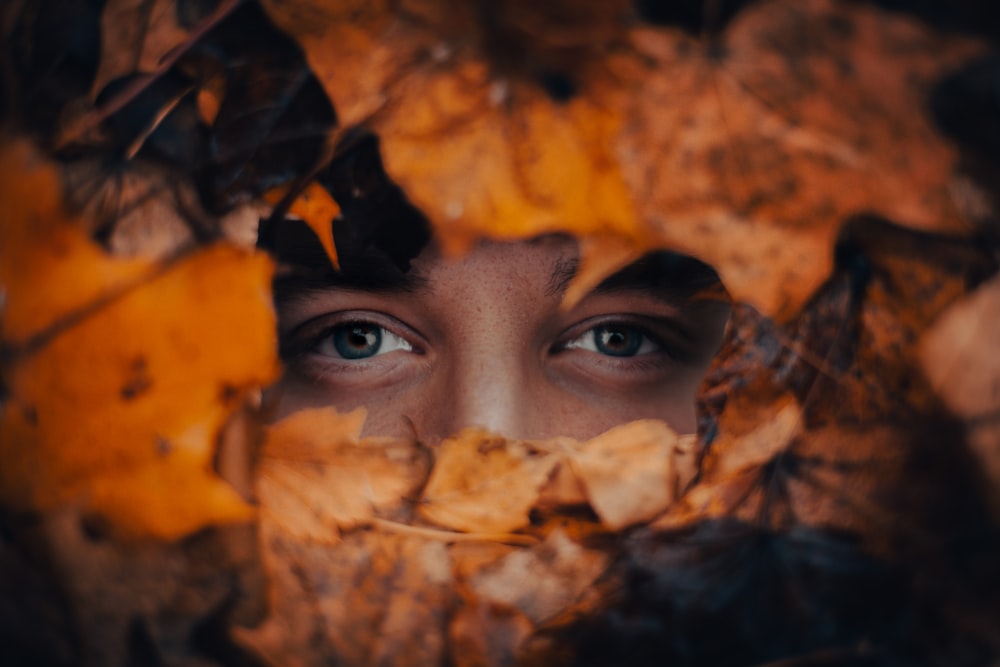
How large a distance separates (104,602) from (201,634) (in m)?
0.05

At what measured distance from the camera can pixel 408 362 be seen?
40 cm

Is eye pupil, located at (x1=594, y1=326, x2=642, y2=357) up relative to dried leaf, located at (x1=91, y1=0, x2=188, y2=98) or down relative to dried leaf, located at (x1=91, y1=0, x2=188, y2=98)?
down

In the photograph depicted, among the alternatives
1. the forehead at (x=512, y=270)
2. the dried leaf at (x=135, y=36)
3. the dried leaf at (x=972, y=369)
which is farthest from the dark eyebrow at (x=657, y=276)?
the dried leaf at (x=135, y=36)

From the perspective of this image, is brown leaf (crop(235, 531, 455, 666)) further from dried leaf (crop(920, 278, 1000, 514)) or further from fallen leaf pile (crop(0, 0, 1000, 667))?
dried leaf (crop(920, 278, 1000, 514))

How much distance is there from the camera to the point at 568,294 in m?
0.35

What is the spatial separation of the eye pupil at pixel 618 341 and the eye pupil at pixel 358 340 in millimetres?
149

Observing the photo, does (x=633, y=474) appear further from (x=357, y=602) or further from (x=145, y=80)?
(x=145, y=80)

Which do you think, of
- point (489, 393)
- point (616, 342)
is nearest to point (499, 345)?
point (489, 393)

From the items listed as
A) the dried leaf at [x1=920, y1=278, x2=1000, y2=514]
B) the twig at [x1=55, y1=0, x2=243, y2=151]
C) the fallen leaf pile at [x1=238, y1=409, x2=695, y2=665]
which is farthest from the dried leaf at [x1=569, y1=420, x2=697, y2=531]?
the twig at [x1=55, y1=0, x2=243, y2=151]

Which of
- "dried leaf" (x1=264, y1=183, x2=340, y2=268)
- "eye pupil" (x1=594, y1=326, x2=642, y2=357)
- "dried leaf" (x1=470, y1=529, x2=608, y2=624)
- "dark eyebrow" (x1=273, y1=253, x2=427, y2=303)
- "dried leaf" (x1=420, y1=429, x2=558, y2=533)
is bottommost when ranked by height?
"dried leaf" (x1=470, y1=529, x2=608, y2=624)

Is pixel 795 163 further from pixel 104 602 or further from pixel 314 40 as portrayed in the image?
pixel 104 602

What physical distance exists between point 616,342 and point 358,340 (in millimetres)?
175

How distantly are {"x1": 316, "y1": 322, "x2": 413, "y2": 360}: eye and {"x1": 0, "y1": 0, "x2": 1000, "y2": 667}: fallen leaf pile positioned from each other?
10 cm

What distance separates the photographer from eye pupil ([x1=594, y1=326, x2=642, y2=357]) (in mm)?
443
